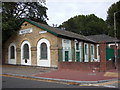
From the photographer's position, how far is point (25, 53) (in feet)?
70.2

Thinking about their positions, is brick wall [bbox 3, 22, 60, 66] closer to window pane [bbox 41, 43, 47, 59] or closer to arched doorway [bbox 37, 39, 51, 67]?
arched doorway [bbox 37, 39, 51, 67]

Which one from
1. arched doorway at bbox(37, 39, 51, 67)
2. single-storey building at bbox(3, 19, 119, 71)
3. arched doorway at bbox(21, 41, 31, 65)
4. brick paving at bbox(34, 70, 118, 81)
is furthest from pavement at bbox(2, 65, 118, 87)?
arched doorway at bbox(21, 41, 31, 65)

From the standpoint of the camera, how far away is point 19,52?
2194cm

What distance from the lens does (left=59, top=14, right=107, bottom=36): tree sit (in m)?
60.7

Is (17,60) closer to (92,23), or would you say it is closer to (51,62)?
(51,62)

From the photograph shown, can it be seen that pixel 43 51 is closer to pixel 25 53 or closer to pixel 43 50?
pixel 43 50

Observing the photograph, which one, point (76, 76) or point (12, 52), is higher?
point (12, 52)

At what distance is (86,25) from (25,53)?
1785 inches

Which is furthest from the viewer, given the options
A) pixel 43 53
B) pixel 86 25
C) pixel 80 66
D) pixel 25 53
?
pixel 86 25

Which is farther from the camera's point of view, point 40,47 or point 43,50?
point 40,47

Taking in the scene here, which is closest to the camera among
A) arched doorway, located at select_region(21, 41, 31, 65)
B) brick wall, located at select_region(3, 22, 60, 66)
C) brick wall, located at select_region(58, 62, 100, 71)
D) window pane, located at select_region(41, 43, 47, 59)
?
brick wall, located at select_region(58, 62, 100, 71)

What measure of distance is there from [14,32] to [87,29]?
42.5 metres

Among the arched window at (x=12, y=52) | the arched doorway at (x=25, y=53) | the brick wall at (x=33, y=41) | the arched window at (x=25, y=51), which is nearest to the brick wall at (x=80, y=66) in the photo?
the brick wall at (x=33, y=41)

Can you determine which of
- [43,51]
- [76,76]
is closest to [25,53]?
[43,51]
